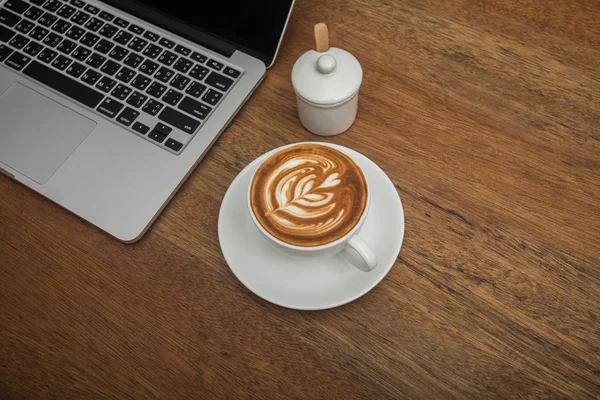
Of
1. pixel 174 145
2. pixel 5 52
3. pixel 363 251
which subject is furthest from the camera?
pixel 5 52

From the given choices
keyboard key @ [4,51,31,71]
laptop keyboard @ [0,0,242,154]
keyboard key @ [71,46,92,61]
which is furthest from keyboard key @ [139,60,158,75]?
keyboard key @ [4,51,31,71]

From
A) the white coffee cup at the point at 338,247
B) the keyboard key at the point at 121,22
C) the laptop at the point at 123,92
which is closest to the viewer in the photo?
the white coffee cup at the point at 338,247

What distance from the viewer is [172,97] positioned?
73 centimetres

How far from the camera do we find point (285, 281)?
0.63 m

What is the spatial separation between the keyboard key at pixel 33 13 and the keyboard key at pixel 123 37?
16cm

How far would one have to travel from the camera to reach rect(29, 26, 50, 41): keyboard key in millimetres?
814

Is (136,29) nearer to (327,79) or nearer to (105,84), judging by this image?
(105,84)

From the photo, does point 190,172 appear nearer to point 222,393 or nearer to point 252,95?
point 252,95

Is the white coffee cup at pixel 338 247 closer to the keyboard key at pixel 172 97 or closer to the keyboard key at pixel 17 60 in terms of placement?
the keyboard key at pixel 172 97

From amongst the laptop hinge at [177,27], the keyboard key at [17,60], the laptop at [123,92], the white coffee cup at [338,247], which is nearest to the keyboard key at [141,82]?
the laptop at [123,92]

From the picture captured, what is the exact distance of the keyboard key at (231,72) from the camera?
0.75 metres

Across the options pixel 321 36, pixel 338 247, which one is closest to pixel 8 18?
pixel 321 36

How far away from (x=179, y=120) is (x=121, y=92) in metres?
0.11

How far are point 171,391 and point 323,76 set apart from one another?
452mm
